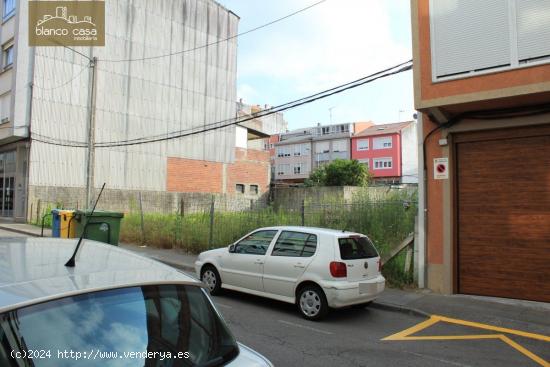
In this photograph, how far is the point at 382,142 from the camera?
69.2m

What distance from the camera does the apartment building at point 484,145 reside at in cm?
815

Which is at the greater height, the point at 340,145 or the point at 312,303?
the point at 340,145

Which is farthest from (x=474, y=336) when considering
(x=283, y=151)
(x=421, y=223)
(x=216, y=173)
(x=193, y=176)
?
(x=283, y=151)

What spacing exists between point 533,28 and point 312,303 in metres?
6.47

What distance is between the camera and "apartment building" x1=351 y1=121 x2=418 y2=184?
6738cm

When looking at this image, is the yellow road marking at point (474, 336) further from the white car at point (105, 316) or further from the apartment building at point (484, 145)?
the white car at point (105, 316)

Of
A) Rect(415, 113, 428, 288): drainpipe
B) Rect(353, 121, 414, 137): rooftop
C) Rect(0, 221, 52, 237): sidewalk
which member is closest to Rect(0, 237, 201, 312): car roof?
Rect(415, 113, 428, 288): drainpipe

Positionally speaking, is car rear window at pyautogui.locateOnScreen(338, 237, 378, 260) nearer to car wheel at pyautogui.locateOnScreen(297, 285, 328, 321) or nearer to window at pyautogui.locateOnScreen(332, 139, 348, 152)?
car wheel at pyautogui.locateOnScreen(297, 285, 328, 321)

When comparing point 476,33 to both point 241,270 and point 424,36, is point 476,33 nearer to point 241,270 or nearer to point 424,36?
point 424,36

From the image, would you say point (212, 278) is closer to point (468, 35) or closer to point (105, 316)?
point (105, 316)

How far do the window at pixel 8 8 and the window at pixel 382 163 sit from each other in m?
54.5

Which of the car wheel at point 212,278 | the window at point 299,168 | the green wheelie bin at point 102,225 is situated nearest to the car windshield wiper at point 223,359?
the car wheel at point 212,278

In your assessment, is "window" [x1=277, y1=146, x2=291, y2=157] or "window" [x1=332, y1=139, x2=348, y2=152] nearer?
"window" [x1=332, y1=139, x2=348, y2=152]

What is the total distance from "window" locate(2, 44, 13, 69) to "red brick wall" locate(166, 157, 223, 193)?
10.8 metres
